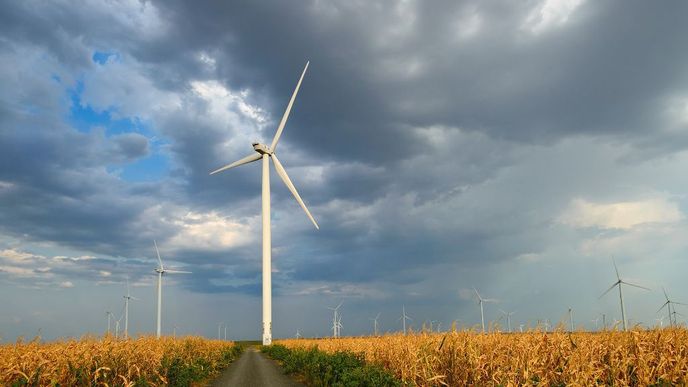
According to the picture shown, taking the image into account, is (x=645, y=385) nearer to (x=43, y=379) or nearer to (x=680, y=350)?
(x=680, y=350)

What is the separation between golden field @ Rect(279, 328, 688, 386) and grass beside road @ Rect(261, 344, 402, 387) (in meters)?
1.36

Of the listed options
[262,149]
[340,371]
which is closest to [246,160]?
[262,149]

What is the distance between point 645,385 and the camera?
13.7m

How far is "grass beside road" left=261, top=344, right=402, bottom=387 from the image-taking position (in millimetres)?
20562

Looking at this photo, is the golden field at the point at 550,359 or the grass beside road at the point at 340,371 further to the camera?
the grass beside road at the point at 340,371

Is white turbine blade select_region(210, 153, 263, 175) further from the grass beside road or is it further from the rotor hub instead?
the grass beside road

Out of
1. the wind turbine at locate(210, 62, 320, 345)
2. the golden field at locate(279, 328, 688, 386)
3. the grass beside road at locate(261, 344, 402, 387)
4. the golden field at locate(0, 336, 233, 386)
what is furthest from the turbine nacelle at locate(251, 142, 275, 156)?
the golden field at locate(279, 328, 688, 386)

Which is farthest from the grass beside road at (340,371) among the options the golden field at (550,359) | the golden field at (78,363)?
the golden field at (78,363)

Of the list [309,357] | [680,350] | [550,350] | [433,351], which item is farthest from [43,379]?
[309,357]

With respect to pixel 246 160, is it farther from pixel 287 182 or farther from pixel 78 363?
pixel 78 363

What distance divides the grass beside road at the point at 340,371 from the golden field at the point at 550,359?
1.36 metres

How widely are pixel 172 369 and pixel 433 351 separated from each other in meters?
21.7

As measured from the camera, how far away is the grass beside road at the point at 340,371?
20562 millimetres

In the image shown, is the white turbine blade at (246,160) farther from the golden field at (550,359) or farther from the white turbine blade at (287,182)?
the golden field at (550,359)
